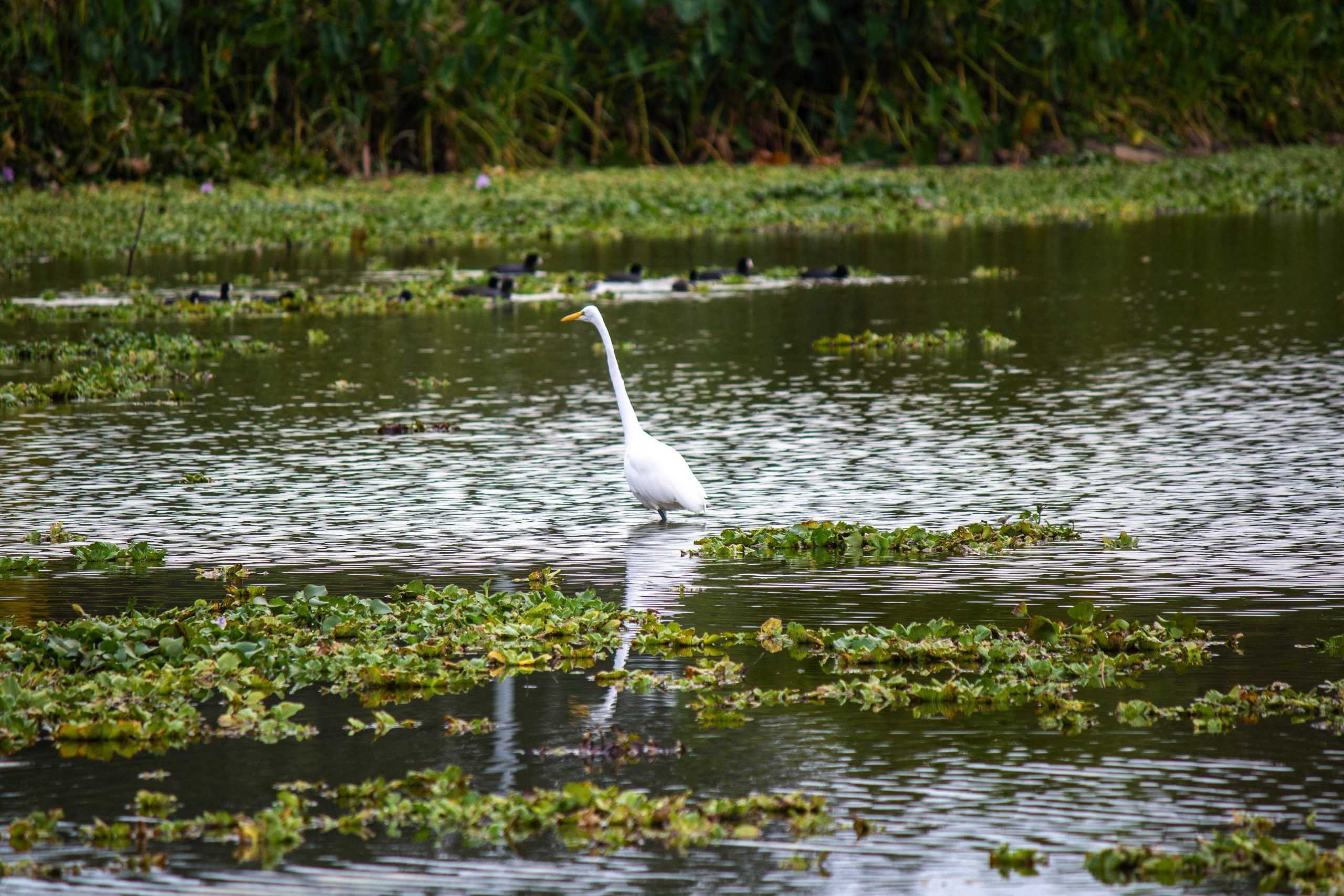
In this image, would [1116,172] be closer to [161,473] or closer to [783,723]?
[161,473]

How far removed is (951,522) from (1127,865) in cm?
397

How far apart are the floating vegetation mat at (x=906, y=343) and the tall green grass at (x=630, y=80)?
15.3m

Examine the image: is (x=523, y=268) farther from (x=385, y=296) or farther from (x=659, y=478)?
(x=659, y=478)

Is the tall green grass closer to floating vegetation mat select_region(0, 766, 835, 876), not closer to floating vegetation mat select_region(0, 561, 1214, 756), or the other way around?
floating vegetation mat select_region(0, 561, 1214, 756)

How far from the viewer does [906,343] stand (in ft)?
47.0

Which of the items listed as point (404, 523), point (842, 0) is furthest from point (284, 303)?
point (842, 0)

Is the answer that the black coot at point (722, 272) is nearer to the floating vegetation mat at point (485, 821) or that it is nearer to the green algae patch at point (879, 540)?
the green algae patch at point (879, 540)

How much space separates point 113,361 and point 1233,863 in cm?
1057

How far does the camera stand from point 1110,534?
817 centimetres

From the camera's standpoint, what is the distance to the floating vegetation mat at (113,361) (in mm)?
12312

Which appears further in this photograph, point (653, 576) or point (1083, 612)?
point (653, 576)

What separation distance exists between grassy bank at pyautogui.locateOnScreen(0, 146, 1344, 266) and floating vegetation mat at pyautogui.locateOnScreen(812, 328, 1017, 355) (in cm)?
936

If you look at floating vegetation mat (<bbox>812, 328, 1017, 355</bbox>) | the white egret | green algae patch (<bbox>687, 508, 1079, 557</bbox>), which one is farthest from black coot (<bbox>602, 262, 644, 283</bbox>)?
green algae patch (<bbox>687, 508, 1079, 557</bbox>)

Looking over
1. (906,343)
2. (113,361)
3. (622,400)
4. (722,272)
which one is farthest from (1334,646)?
(722,272)
